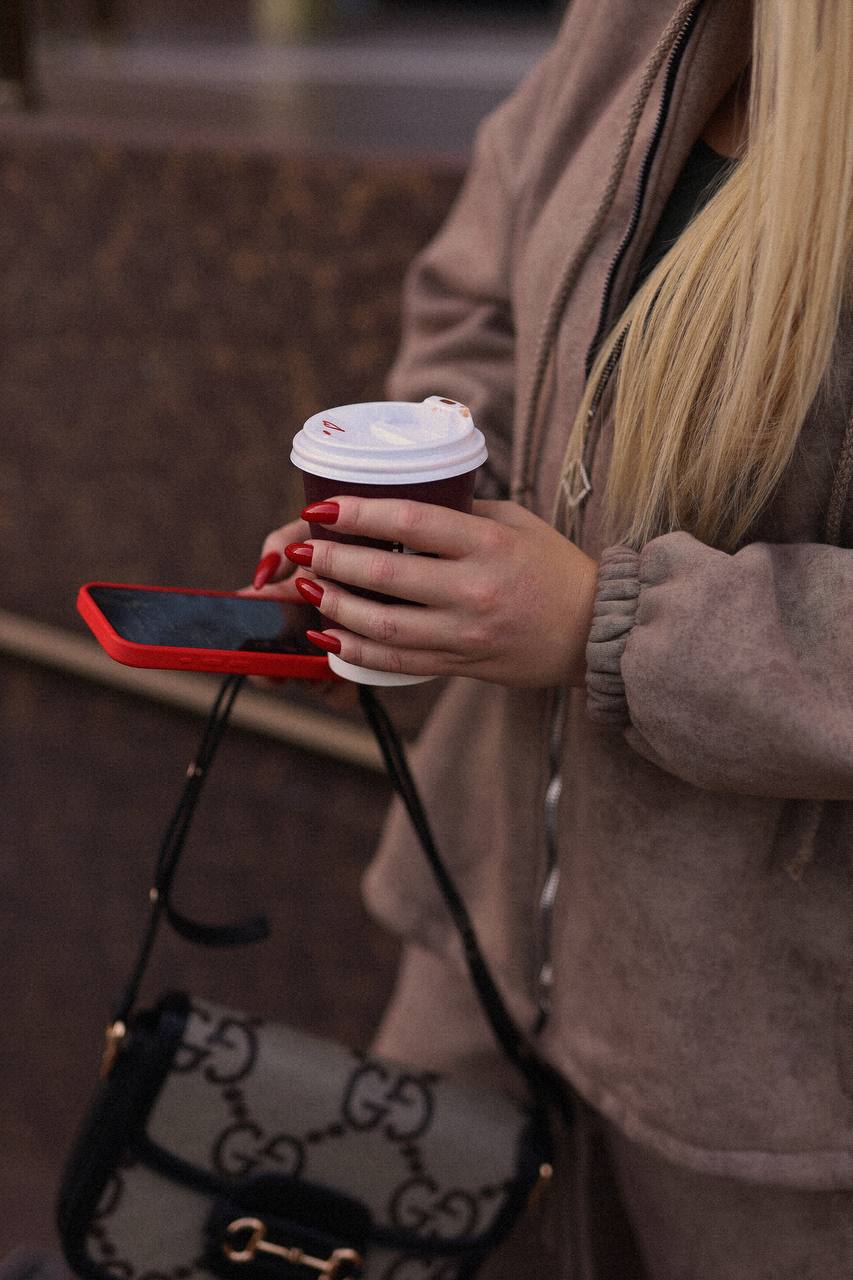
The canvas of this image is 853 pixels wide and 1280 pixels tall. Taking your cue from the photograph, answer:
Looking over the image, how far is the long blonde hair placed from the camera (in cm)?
52

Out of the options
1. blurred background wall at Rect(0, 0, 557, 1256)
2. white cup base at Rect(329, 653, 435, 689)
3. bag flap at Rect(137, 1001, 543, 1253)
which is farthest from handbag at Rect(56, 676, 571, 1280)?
blurred background wall at Rect(0, 0, 557, 1256)

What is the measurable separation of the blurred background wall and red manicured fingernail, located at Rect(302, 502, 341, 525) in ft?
2.42

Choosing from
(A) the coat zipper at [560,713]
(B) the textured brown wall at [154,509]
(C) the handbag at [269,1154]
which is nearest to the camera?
(A) the coat zipper at [560,713]

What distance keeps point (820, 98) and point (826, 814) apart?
1.23 feet

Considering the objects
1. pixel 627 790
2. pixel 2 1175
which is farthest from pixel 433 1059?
pixel 2 1175

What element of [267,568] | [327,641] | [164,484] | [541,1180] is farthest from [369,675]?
[164,484]

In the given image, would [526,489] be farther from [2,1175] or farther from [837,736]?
[2,1175]

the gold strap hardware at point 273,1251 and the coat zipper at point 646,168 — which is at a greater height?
the coat zipper at point 646,168

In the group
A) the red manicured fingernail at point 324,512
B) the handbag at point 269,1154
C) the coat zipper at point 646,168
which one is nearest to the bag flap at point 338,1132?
the handbag at point 269,1154

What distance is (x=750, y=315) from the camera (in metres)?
0.56

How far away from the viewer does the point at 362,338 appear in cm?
124

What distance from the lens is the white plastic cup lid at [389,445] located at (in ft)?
1.75

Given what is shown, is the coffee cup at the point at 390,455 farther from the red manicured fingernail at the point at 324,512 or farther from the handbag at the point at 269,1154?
the handbag at the point at 269,1154

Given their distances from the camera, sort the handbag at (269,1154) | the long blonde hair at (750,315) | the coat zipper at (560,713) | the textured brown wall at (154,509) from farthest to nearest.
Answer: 1. the textured brown wall at (154,509)
2. the handbag at (269,1154)
3. the coat zipper at (560,713)
4. the long blonde hair at (750,315)
